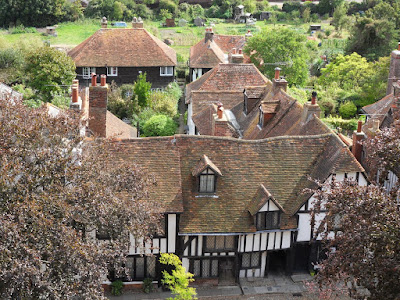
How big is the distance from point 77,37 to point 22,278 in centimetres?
6942

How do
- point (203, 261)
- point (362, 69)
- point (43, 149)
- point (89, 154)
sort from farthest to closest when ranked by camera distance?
1. point (362, 69)
2. point (203, 261)
3. point (89, 154)
4. point (43, 149)

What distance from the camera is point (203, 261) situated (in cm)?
2520

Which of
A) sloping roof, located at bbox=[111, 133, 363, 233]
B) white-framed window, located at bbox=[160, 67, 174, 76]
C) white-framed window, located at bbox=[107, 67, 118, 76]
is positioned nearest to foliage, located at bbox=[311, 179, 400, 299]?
sloping roof, located at bbox=[111, 133, 363, 233]

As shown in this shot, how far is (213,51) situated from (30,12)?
1747 inches

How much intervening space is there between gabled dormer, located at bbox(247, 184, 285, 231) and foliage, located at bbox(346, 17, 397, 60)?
135 feet

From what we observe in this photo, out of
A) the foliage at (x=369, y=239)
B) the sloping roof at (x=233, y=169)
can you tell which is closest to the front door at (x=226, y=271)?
the sloping roof at (x=233, y=169)

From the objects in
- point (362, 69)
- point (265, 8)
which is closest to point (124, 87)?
point (362, 69)

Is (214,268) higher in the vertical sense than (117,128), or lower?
lower

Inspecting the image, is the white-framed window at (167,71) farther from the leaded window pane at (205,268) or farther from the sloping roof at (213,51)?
the leaded window pane at (205,268)

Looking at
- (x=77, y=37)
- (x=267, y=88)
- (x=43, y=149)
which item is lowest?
(x=77, y=37)

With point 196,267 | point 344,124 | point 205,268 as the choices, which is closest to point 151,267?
point 196,267

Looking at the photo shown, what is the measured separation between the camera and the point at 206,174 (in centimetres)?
2456

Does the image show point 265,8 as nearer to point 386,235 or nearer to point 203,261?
point 203,261

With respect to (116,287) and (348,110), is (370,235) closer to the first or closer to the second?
(116,287)
